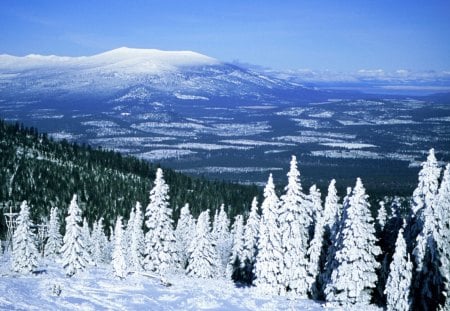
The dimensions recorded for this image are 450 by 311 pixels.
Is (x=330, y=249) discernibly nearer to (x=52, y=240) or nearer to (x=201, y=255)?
(x=201, y=255)

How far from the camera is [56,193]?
150 m

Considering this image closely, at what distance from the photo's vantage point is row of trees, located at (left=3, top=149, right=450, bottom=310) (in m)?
51.4

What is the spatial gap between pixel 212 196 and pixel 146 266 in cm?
10910

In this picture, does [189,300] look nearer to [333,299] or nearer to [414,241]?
[333,299]

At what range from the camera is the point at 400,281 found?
51094 millimetres

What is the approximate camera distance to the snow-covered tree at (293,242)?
60.7m

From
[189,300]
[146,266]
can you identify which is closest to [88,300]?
[189,300]

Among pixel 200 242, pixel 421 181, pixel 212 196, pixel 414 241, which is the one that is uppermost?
pixel 421 181

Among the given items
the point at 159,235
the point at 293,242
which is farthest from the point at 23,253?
the point at 293,242

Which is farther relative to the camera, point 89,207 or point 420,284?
point 89,207

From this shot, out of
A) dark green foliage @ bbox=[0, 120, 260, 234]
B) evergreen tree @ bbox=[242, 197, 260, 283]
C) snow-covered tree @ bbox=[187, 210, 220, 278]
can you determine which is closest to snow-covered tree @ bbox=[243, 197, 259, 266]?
evergreen tree @ bbox=[242, 197, 260, 283]

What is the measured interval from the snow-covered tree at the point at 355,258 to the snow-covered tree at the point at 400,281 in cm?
323

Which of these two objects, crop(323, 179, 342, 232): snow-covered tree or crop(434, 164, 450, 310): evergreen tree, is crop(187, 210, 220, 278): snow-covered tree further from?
crop(434, 164, 450, 310): evergreen tree

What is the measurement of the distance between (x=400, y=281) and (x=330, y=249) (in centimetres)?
963
